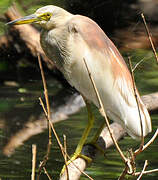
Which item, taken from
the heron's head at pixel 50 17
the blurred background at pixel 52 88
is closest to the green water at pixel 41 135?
the blurred background at pixel 52 88

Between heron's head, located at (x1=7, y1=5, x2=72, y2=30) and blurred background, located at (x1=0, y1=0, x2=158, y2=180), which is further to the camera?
blurred background, located at (x1=0, y1=0, x2=158, y2=180)

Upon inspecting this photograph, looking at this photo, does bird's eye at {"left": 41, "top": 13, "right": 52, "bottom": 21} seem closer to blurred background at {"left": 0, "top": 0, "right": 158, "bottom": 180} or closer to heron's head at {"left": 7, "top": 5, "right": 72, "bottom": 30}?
heron's head at {"left": 7, "top": 5, "right": 72, "bottom": 30}

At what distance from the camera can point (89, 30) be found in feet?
10.2

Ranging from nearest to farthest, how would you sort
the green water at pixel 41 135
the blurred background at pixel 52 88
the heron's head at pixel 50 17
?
the heron's head at pixel 50 17 → the green water at pixel 41 135 → the blurred background at pixel 52 88

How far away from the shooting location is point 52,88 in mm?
6277

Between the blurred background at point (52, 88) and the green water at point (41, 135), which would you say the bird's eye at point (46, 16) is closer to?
the green water at point (41, 135)

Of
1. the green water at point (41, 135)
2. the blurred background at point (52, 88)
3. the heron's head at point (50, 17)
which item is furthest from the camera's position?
the blurred background at point (52, 88)

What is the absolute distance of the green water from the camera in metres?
4.10

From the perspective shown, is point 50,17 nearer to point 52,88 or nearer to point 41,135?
point 41,135

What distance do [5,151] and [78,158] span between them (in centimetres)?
161

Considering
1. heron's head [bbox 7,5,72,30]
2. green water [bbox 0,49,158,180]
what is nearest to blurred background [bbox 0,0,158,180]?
green water [bbox 0,49,158,180]

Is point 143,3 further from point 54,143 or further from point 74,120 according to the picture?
point 54,143

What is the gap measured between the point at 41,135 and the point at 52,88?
1.64 metres

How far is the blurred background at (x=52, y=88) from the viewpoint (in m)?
4.24
